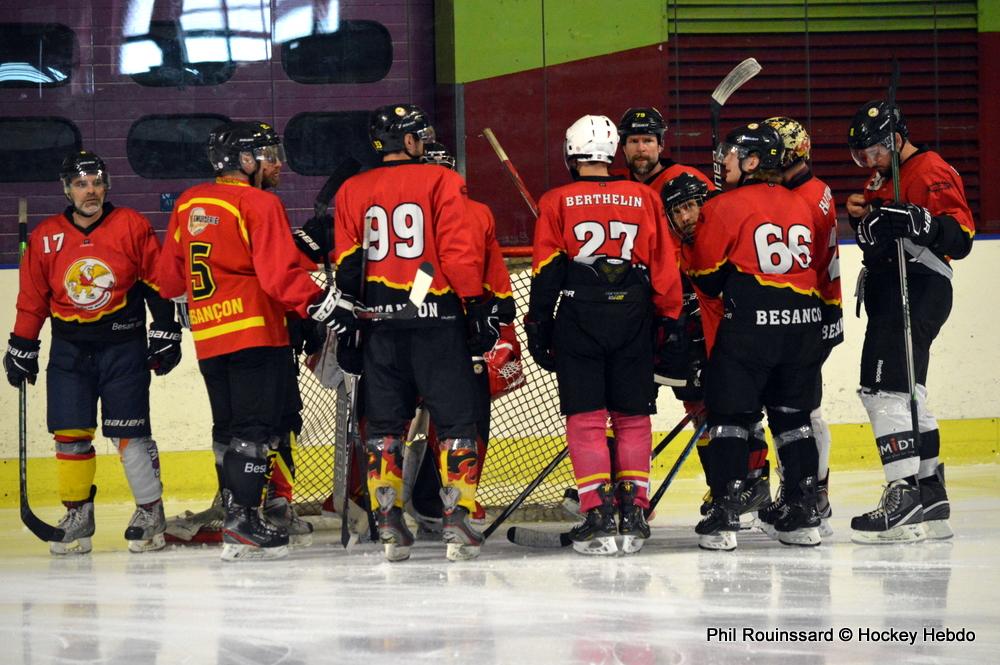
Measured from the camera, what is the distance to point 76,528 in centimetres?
473

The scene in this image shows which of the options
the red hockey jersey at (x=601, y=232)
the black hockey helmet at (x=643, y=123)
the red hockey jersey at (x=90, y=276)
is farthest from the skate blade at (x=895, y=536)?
the red hockey jersey at (x=90, y=276)

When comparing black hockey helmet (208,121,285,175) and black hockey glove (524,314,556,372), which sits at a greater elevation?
black hockey helmet (208,121,285,175)

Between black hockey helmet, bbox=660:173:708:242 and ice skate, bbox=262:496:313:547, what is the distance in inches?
63.4

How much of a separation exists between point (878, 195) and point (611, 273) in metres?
1.01

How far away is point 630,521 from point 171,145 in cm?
365

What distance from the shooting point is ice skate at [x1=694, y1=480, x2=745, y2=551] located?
14.2ft

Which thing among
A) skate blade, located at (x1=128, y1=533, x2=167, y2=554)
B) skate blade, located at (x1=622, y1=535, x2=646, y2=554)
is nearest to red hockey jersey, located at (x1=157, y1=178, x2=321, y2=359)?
skate blade, located at (x1=128, y1=533, x2=167, y2=554)

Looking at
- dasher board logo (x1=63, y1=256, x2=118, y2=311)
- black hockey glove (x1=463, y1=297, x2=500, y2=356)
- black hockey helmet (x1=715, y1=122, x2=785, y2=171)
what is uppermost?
black hockey helmet (x1=715, y1=122, x2=785, y2=171)

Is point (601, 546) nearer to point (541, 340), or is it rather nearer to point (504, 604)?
point (541, 340)

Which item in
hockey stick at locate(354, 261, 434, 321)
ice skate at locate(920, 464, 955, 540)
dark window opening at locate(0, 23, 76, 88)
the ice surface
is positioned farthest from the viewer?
dark window opening at locate(0, 23, 76, 88)

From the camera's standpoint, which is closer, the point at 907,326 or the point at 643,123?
the point at 907,326

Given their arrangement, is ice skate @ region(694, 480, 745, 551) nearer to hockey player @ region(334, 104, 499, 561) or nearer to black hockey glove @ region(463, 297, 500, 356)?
hockey player @ region(334, 104, 499, 561)

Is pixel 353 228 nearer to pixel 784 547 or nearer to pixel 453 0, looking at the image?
pixel 784 547

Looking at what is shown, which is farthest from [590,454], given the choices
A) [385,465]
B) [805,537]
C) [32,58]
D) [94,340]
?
[32,58]
